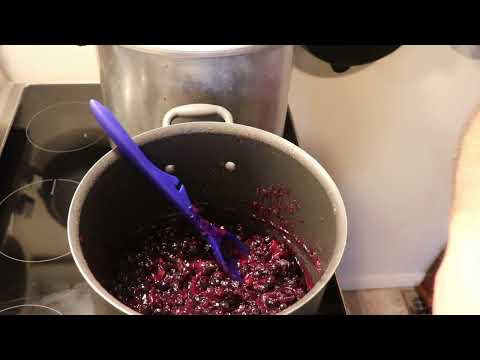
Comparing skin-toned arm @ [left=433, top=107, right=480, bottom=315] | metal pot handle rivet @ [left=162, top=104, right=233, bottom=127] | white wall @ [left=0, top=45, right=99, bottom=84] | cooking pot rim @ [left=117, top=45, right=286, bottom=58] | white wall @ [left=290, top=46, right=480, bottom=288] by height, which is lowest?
white wall @ [left=290, top=46, right=480, bottom=288]

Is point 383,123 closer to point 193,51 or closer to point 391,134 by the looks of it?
point 391,134

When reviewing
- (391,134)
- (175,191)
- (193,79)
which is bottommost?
(391,134)

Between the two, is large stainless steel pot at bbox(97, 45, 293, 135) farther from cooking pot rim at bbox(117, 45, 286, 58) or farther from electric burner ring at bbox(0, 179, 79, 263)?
electric burner ring at bbox(0, 179, 79, 263)

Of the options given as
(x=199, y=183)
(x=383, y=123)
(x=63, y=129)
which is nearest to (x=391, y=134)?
(x=383, y=123)

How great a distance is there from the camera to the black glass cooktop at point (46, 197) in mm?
582

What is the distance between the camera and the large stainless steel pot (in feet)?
1.69

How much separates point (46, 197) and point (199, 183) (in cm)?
24

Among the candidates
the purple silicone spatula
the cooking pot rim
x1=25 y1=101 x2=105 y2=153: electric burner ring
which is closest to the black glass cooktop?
x1=25 y1=101 x2=105 y2=153: electric burner ring

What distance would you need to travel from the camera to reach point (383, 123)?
3.10 ft

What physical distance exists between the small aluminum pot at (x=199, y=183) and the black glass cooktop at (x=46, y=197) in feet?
0.26

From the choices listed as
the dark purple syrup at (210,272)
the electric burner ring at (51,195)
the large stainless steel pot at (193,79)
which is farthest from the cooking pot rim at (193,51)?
the electric burner ring at (51,195)

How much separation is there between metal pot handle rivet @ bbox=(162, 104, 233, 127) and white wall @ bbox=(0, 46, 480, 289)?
30 cm

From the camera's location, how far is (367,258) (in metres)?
1.26
